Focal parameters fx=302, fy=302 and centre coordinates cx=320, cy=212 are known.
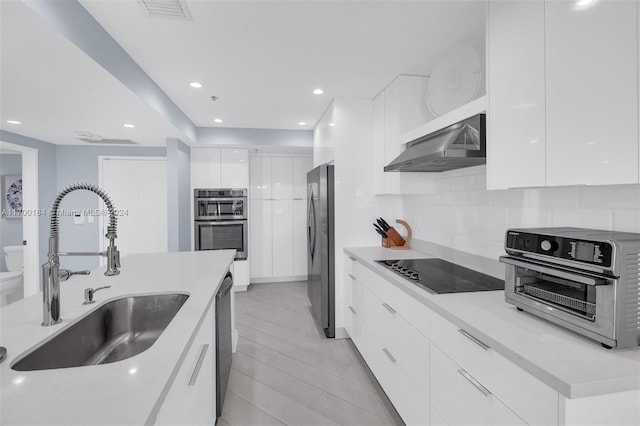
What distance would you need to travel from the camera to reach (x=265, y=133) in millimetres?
4301

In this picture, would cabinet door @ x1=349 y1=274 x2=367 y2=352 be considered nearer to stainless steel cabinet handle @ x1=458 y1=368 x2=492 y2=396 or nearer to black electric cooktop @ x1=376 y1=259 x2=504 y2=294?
black electric cooktop @ x1=376 y1=259 x2=504 y2=294

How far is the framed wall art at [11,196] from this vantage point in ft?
14.9

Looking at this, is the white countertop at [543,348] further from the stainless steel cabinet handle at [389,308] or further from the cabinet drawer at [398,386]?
the cabinet drawer at [398,386]

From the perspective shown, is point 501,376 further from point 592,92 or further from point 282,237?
point 282,237

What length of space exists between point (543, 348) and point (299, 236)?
4236mm

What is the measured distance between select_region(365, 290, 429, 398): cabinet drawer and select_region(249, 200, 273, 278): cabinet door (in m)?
2.97

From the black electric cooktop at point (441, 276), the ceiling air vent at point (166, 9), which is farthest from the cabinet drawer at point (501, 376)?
the ceiling air vent at point (166, 9)

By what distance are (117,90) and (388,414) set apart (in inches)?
114

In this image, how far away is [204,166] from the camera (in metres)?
4.43

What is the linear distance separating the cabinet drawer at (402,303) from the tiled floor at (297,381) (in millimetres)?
719

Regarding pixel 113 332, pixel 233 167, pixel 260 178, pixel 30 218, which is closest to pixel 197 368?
pixel 113 332

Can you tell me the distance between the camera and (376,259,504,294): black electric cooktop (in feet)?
5.20

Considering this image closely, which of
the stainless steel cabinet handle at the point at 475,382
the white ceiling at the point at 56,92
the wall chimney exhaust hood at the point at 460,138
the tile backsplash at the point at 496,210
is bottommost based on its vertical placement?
the stainless steel cabinet handle at the point at 475,382

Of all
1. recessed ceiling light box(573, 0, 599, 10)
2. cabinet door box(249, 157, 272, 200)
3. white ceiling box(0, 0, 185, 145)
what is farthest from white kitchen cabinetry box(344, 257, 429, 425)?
cabinet door box(249, 157, 272, 200)
